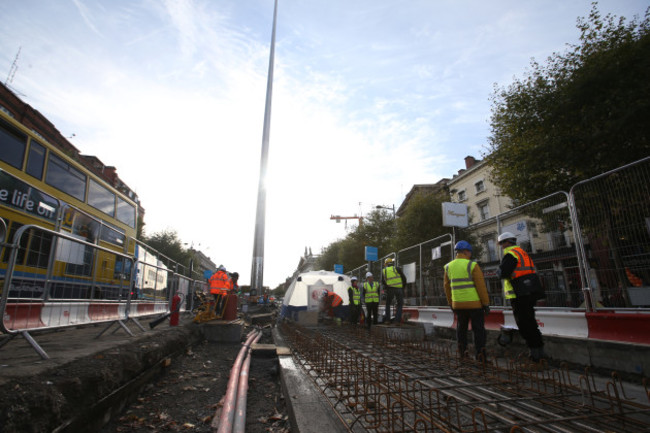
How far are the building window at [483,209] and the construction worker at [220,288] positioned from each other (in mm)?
26509

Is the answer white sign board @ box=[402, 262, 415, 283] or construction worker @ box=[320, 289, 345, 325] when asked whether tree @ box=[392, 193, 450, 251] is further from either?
white sign board @ box=[402, 262, 415, 283]

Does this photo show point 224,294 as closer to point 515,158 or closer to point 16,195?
point 16,195

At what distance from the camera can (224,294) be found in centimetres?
957

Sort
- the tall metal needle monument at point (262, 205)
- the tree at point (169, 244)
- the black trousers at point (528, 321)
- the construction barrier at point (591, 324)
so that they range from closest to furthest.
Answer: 1. the construction barrier at point (591, 324)
2. the black trousers at point (528, 321)
3. the tall metal needle monument at point (262, 205)
4. the tree at point (169, 244)

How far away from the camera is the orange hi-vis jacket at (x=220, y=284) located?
962 cm

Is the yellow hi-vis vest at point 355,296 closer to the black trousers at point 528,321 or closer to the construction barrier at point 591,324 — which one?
the construction barrier at point 591,324

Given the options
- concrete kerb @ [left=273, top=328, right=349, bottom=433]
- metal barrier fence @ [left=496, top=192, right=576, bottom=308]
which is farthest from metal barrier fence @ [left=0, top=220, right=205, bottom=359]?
metal barrier fence @ [left=496, top=192, right=576, bottom=308]

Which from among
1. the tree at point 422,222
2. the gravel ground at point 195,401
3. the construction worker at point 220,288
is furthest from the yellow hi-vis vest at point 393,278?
the tree at point 422,222

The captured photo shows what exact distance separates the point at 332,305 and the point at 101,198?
9730mm

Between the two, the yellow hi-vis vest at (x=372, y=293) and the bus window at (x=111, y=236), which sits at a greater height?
the bus window at (x=111, y=236)

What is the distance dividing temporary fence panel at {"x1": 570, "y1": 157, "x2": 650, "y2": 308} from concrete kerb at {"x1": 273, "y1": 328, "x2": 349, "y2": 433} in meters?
4.41

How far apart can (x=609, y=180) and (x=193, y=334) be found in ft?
27.5

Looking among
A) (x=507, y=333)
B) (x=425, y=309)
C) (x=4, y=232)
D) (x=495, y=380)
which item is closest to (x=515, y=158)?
(x=425, y=309)

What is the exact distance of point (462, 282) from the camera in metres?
5.04
